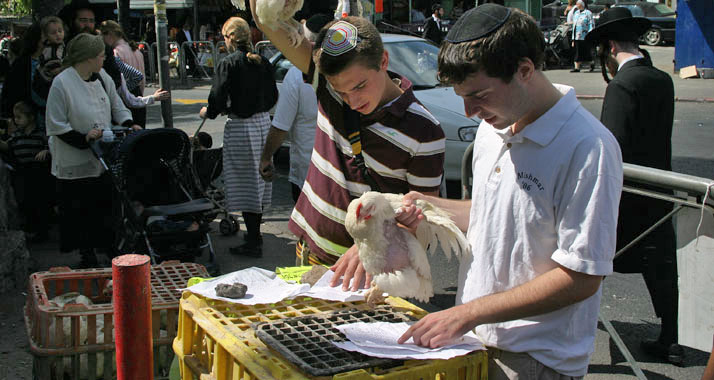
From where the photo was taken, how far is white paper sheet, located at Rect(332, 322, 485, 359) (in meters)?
1.84

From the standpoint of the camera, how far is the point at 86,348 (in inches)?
116

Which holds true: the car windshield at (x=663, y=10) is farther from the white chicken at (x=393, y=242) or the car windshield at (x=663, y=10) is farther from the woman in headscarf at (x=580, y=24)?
the white chicken at (x=393, y=242)

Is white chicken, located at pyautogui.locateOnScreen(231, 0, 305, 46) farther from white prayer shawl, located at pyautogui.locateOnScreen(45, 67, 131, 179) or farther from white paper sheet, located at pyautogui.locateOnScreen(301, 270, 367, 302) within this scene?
white prayer shawl, located at pyautogui.locateOnScreen(45, 67, 131, 179)


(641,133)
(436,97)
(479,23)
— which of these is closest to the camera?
(479,23)

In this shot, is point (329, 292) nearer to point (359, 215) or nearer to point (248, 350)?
point (359, 215)

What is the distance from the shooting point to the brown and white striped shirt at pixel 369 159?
2754 millimetres

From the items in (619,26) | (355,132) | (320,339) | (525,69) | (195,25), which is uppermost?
Result: (619,26)

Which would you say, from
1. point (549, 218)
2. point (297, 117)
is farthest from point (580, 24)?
point (549, 218)

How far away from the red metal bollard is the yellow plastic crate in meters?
0.13

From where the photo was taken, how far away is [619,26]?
14.5 ft

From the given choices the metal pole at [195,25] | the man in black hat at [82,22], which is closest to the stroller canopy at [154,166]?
the man in black hat at [82,22]

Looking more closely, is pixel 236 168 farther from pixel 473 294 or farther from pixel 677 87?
pixel 677 87

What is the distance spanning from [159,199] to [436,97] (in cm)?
392

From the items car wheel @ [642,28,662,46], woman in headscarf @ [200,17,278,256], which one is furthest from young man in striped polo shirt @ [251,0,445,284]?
car wheel @ [642,28,662,46]
